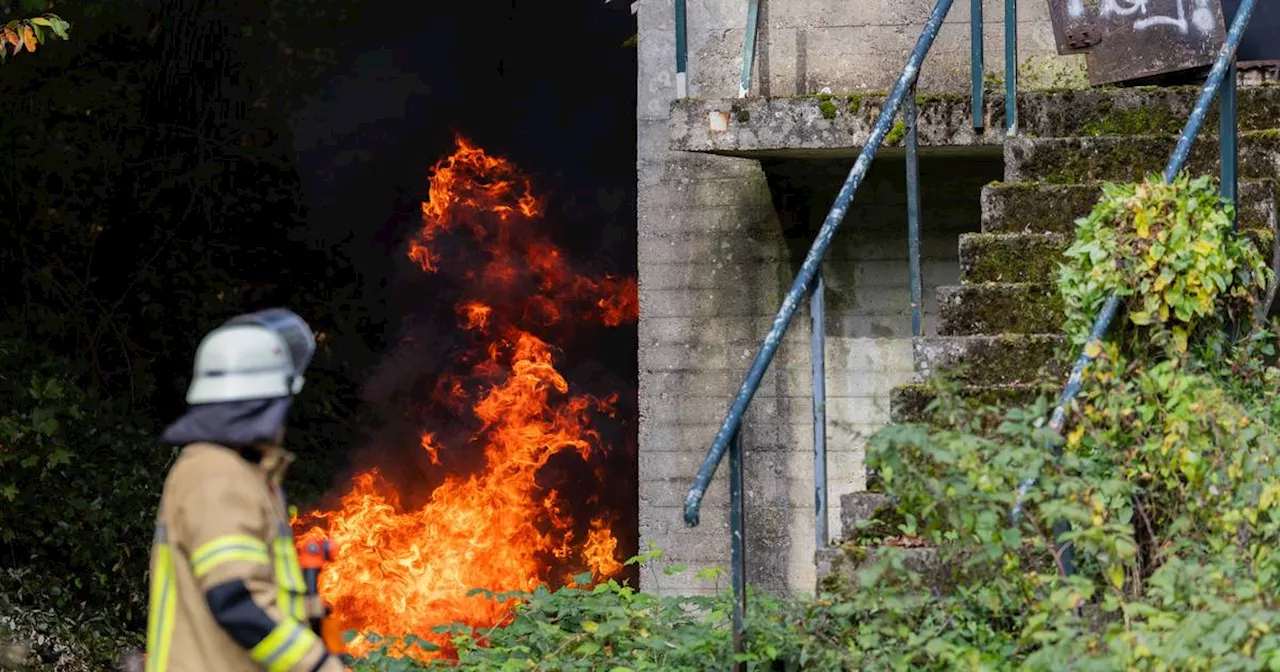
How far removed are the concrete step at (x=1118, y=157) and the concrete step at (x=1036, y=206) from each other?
0.13m

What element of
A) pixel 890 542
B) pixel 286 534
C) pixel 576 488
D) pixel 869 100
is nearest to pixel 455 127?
pixel 576 488

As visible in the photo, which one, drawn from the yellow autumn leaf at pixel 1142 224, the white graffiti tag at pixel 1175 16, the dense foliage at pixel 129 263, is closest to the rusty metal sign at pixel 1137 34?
the white graffiti tag at pixel 1175 16

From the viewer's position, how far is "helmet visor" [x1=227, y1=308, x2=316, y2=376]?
4082mm

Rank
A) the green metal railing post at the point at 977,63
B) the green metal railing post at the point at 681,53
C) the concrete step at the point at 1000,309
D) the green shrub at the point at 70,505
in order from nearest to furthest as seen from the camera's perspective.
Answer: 1. the concrete step at the point at 1000,309
2. the green metal railing post at the point at 977,63
3. the green metal railing post at the point at 681,53
4. the green shrub at the point at 70,505

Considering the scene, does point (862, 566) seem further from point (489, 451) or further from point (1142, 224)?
point (489, 451)

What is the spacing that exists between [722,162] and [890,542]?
10.4 ft

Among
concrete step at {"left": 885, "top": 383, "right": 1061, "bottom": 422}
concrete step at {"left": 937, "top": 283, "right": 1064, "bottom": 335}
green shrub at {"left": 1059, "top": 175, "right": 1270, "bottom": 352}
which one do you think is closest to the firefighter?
concrete step at {"left": 885, "top": 383, "right": 1061, "bottom": 422}

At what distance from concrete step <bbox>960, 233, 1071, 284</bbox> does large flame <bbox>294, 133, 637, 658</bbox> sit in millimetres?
5482

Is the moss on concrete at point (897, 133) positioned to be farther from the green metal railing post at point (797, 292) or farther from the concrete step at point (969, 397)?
the concrete step at point (969, 397)

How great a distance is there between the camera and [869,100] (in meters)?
7.79

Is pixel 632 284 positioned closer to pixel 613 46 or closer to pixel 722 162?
pixel 613 46

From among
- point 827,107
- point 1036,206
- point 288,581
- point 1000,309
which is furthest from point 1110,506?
point 827,107

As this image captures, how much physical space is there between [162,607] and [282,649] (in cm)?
35

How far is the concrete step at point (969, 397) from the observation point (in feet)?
20.2
